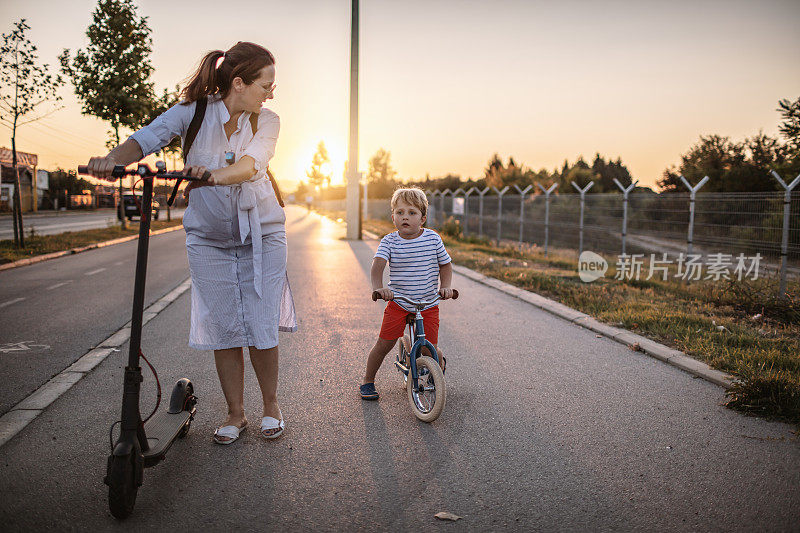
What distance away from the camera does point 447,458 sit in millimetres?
3164

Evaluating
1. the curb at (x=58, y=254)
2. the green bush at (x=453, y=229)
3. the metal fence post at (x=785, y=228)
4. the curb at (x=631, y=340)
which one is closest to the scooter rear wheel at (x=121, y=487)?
the curb at (x=631, y=340)

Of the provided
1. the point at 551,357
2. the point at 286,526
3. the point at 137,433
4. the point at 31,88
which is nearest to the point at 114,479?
the point at 137,433

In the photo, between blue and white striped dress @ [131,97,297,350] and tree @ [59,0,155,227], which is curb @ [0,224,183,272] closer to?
tree @ [59,0,155,227]

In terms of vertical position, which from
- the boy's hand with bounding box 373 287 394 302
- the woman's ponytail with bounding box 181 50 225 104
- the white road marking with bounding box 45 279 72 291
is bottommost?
the white road marking with bounding box 45 279 72 291

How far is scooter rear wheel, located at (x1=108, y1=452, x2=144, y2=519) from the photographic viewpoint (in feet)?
8.09

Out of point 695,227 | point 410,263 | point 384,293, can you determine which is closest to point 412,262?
point 410,263

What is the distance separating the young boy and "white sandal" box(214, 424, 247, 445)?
3.76ft

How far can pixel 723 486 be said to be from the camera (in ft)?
9.39

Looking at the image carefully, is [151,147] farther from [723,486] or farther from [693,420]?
[693,420]

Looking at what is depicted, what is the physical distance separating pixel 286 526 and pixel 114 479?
750 millimetres

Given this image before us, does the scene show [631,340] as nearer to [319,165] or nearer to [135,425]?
[135,425]

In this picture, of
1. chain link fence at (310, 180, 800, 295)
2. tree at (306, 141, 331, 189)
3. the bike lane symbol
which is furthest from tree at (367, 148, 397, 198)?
the bike lane symbol

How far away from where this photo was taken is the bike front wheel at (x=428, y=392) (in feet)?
11.8

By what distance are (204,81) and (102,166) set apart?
0.74 m
